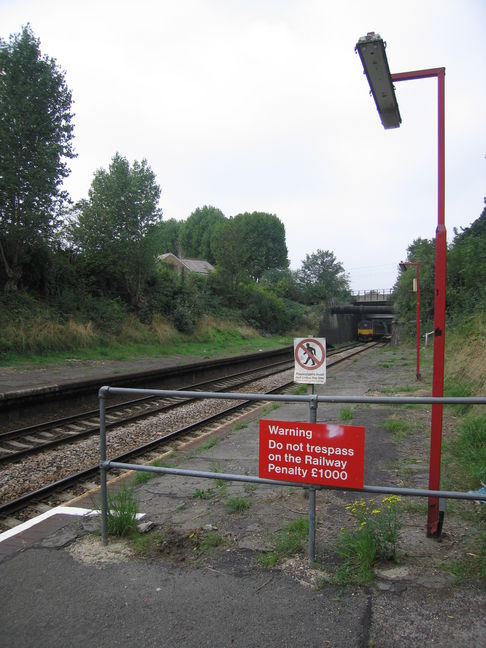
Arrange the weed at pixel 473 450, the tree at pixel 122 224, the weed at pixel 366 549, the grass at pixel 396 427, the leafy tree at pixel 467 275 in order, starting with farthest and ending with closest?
the tree at pixel 122 224
the leafy tree at pixel 467 275
the grass at pixel 396 427
the weed at pixel 473 450
the weed at pixel 366 549

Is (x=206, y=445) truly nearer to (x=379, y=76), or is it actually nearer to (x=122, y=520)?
(x=122, y=520)

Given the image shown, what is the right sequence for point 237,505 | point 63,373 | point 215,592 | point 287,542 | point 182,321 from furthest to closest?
point 182,321 → point 63,373 → point 237,505 → point 287,542 → point 215,592

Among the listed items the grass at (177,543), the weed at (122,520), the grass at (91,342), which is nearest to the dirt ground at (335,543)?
the grass at (177,543)

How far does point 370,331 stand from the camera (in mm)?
51750

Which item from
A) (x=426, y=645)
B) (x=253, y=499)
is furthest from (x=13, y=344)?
(x=426, y=645)

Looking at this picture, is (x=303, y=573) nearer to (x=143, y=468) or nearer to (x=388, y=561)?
(x=388, y=561)

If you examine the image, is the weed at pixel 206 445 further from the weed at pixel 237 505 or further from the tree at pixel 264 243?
the tree at pixel 264 243

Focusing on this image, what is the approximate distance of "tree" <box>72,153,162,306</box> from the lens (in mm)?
26062

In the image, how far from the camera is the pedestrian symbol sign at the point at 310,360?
598cm

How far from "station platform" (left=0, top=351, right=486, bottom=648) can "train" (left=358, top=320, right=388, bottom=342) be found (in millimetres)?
48973

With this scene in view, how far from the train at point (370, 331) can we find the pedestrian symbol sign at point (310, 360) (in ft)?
155

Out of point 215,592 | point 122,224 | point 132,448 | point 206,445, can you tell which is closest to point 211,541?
point 215,592

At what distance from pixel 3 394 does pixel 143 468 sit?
306 inches

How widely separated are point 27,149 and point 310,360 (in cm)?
1810
